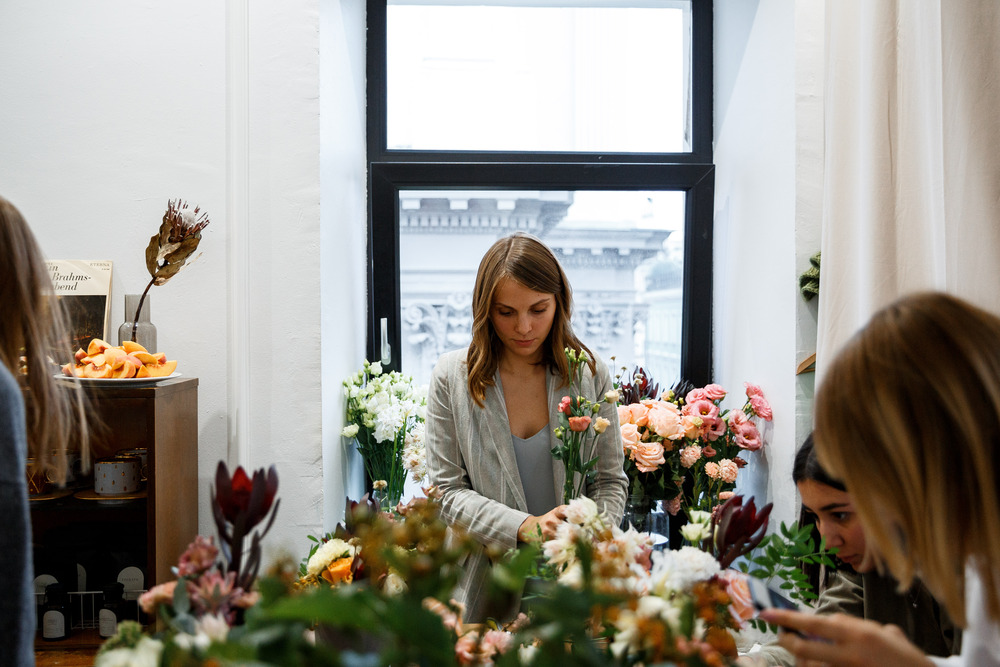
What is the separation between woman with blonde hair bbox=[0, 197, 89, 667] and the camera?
792 millimetres

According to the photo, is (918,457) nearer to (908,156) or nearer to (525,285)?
(525,285)

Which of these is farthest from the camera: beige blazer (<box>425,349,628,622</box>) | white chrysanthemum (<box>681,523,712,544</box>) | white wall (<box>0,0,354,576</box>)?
white wall (<box>0,0,354,576</box>)

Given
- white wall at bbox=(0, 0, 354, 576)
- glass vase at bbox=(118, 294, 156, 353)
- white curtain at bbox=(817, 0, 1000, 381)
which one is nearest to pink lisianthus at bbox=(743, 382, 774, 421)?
white curtain at bbox=(817, 0, 1000, 381)

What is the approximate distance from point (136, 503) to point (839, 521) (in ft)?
5.13

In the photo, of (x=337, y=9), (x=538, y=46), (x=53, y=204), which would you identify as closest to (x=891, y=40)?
(x=538, y=46)

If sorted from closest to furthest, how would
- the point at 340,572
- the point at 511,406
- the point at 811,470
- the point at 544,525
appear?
the point at 340,572
the point at 544,525
the point at 811,470
the point at 511,406

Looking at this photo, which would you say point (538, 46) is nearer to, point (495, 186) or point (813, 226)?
point (495, 186)

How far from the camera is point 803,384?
2.13m

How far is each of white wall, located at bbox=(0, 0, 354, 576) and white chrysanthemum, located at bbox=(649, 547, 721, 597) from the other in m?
1.46

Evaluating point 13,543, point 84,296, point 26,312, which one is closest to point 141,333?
point 84,296

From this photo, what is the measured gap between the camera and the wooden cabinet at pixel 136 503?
175cm

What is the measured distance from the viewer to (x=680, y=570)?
28.5 inches

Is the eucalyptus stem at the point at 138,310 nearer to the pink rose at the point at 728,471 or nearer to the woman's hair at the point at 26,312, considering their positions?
the woman's hair at the point at 26,312

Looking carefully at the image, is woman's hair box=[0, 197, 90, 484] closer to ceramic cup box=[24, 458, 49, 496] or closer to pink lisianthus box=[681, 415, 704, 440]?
ceramic cup box=[24, 458, 49, 496]
